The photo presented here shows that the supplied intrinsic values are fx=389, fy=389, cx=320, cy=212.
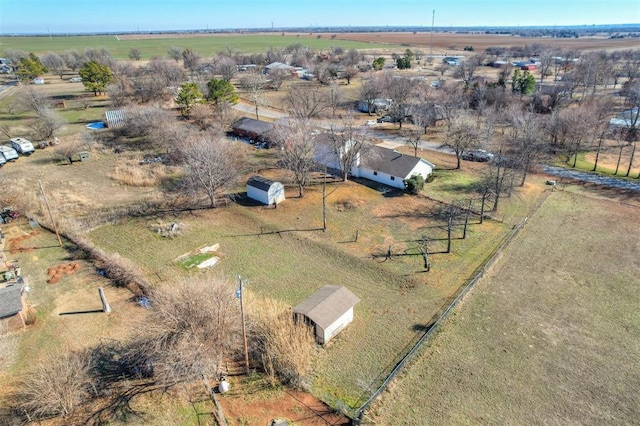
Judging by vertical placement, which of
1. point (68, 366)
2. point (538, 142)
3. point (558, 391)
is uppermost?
point (538, 142)

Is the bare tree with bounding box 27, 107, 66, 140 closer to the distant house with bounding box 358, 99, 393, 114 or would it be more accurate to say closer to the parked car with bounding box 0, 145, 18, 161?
the parked car with bounding box 0, 145, 18, 161

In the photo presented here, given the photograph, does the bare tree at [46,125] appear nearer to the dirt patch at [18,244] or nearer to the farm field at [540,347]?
the dirt patch at [18,244]

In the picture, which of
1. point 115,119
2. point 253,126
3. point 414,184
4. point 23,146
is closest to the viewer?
point 414,184

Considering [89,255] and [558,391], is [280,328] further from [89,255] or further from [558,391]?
[89,255]

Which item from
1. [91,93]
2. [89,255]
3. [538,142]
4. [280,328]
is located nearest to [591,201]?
[538,142]

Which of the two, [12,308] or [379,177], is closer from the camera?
[12,308]

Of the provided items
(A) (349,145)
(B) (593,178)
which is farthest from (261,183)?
(B) (593,178)

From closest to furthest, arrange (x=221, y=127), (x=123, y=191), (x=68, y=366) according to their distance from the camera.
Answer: (x=68, y=366) → (x=123, y=191) → (x=221, y=127)

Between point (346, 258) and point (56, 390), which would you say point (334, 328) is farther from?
point (56, 390)
